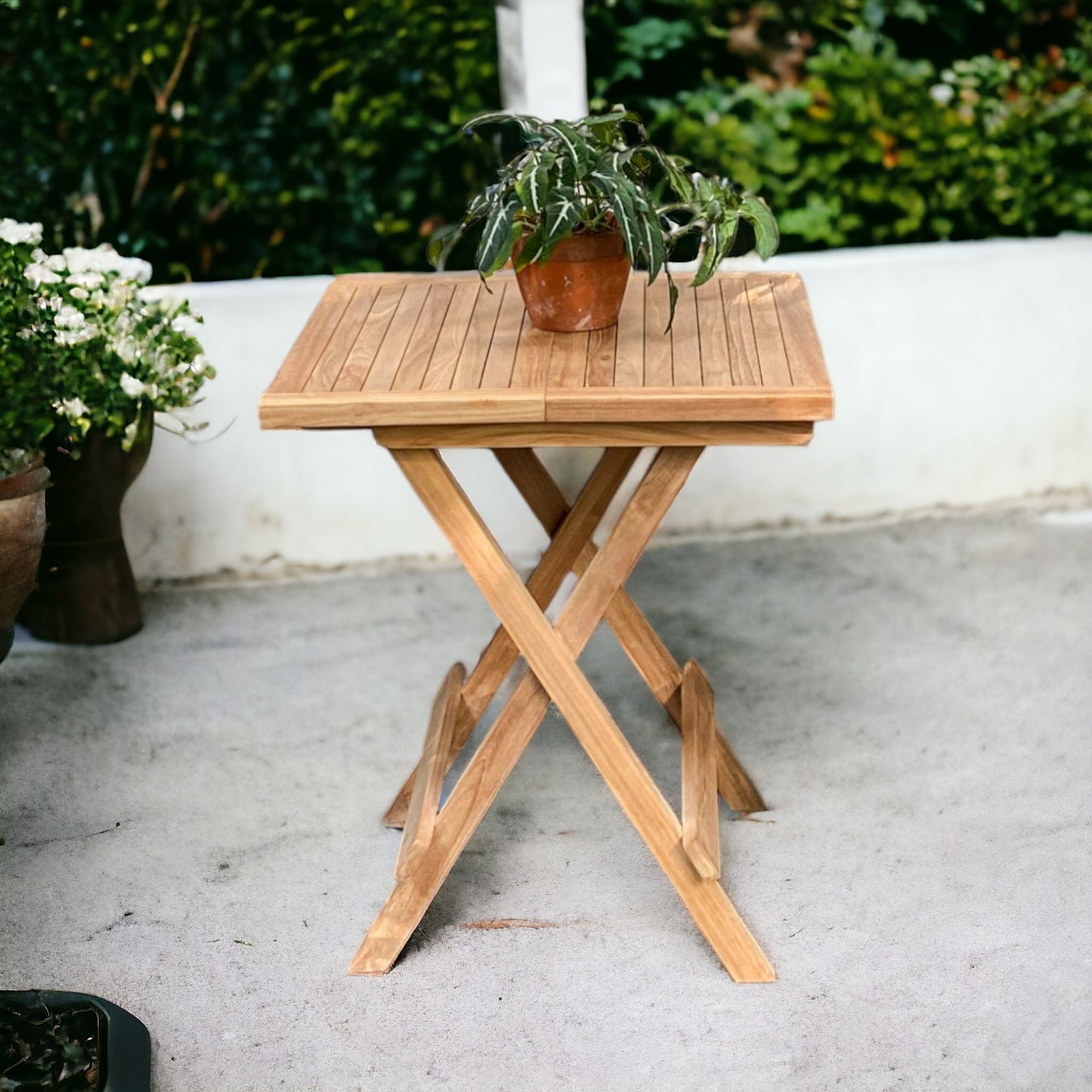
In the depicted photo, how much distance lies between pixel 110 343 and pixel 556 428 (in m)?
1.41

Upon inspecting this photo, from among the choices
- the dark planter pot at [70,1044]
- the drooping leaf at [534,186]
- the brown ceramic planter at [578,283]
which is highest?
the drooping leaf at [534,186]

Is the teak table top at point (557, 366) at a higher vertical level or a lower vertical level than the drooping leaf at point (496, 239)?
lower

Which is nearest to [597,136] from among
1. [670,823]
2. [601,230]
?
[601,230]

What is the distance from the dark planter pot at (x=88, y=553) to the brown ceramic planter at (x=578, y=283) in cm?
130

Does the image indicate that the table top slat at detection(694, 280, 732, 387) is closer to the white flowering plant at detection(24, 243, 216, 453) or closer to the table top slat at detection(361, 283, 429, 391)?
the table top slat at detection(361, 283, 429, 391)

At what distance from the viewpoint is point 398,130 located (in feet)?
13.5

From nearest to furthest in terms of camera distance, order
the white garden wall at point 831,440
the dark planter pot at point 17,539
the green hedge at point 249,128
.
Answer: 1. the dark planter pot at point 17,539
2. the white garden wall at point 831,440
3. the green hedge at point 249,128

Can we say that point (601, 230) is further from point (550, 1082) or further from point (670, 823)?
point (550, 1082)

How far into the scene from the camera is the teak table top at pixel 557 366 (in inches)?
86.1

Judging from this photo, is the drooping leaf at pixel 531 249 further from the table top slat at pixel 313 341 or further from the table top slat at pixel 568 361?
the table top slat at pixel 313 341

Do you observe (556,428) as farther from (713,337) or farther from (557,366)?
(713,337)

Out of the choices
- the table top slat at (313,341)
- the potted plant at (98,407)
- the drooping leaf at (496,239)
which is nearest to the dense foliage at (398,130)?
the potted plant at (98,407)

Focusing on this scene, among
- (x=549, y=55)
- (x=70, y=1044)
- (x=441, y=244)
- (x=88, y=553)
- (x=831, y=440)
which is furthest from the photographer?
(x=831, y=440)

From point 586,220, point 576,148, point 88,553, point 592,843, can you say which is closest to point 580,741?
point 592,843
